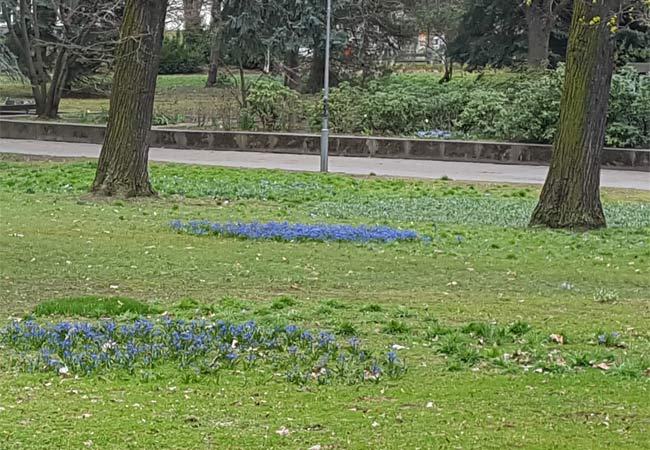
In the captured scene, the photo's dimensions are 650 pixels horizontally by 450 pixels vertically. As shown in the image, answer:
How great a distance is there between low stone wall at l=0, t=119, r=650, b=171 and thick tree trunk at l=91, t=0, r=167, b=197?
1036 cm

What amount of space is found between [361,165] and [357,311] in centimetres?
1568

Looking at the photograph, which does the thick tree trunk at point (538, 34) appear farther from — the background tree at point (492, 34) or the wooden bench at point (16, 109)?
the wooden bench at point (16, 109)

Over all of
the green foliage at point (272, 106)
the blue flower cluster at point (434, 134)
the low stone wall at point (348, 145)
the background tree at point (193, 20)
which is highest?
the background tree at point (193, 20)

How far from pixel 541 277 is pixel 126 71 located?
8214 mm

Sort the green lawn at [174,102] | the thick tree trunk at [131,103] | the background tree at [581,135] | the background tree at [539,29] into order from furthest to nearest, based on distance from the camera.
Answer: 1. the background tree at [539,29]
2. the green lawn at [174,102]
3. the thick tree trunk at [131,103]
4. the background tree at [581,135]

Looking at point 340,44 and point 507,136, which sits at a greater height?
point 340,44

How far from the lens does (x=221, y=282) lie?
9688 millimetres

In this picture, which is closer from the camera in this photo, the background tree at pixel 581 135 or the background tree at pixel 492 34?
the background tree at pixel 581 135

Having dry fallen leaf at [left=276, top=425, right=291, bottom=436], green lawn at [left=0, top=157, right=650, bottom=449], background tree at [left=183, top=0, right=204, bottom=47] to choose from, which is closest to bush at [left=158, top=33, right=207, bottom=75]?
background tree at [left=183, top=0, right=204, bottom=47]

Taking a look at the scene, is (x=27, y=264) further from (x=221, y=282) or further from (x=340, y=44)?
(x=340, y=44)

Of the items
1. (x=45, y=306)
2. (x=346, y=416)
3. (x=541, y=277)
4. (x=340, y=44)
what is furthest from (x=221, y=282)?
(x=340, y=44)

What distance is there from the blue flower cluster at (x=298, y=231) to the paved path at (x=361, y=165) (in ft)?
28.4

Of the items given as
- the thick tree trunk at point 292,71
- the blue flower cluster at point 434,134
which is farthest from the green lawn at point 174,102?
the blue flower cluster at point 434,134

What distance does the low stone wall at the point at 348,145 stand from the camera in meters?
24.7
